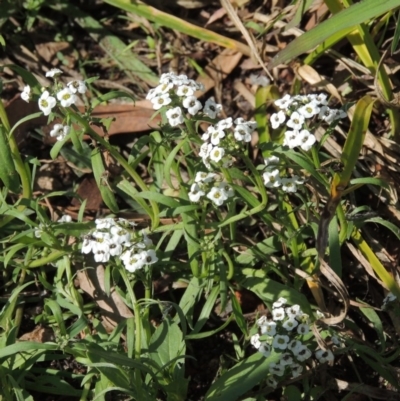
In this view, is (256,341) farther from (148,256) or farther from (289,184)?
(289,184)

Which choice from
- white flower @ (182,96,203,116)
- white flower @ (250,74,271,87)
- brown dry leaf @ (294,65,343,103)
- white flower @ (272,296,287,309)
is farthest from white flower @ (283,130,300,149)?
white flower @ (250,74,271,87)

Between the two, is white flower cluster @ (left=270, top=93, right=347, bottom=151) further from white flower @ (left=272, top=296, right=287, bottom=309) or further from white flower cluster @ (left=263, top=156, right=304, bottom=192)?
white flower @ (left=272, top=296, right=287, bottom=309)

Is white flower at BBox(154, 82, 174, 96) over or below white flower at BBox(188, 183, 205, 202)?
over

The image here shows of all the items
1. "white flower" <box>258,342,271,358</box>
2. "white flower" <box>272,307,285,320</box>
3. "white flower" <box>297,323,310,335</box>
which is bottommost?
"white flower" <box>258,342,271,358</box>

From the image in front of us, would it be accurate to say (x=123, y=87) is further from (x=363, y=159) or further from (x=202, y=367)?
(x=202, y=367)

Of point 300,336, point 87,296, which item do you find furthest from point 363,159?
point 87,296

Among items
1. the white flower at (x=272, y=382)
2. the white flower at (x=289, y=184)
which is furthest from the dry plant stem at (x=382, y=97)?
the white flower at (x=272, y=382)
